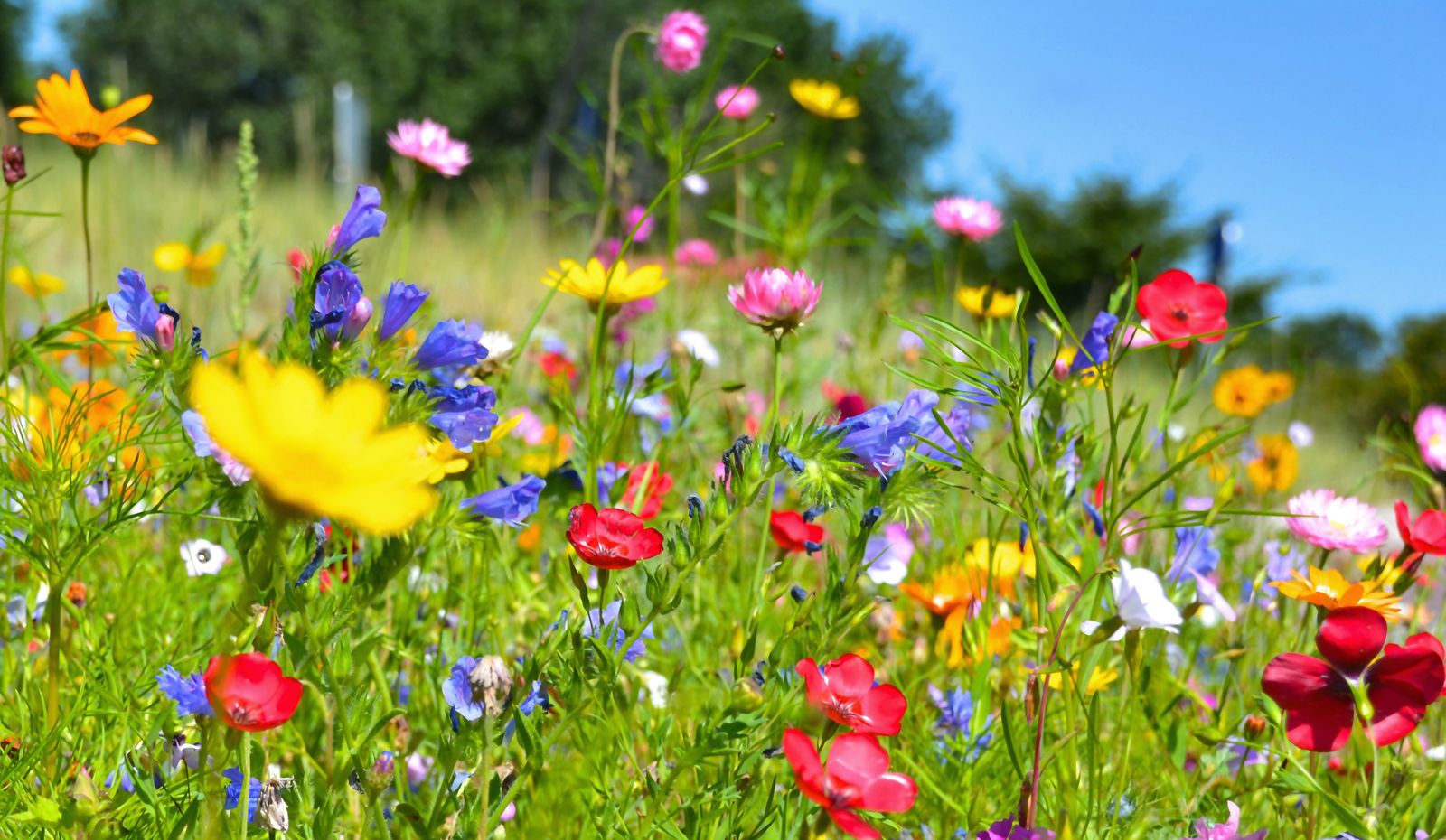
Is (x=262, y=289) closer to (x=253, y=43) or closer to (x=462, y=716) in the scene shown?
(x=462, y=716)

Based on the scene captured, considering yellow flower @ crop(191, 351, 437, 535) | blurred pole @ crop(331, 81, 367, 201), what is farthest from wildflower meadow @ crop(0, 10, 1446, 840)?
blurred pole @ crop(331, 81, 367, 201)

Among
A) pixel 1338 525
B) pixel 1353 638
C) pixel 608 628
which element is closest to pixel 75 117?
pixel 608 628

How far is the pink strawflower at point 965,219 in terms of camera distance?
1830mm

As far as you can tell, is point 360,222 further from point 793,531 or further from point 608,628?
point 793,531

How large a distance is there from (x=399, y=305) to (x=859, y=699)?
454 millimetres

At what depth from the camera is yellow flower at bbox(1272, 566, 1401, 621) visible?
951mm

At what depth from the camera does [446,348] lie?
81 cm

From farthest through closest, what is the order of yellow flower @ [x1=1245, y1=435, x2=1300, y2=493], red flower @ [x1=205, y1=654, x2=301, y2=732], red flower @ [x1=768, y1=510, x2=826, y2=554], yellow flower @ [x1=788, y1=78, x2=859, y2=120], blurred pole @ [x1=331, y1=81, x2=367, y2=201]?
blurred pole @ [x1=331, y1=81, x2=367, y2=201]
yellow flower @ [x1=788, y1=78, x2=859, y2=120]
yellow flower @ [x1=1245, y1=435, x2=1300, y2=493]
red flower @ [x1=768, y1=510, x2=826, y2=554]
red flower @ [x1=205, y1=654, x2=301, y2=732]

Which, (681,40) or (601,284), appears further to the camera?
(681,40)

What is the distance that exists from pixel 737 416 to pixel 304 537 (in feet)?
4.23

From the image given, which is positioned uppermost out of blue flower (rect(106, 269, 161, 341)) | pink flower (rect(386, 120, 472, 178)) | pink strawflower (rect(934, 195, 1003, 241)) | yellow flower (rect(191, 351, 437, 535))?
pink strawflower (rect(934, 195, 1003, 241))

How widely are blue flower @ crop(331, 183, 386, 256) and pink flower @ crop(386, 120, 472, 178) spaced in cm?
53

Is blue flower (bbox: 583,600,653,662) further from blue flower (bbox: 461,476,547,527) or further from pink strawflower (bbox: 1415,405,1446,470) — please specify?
pink strawflower (bbox: 1415,405,1446,470)

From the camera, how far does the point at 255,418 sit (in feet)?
1.43
